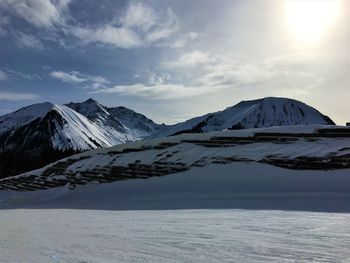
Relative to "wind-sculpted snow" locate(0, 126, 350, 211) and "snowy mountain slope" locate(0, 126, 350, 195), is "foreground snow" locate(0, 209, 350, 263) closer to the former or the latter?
"wind-sculpted snow" locate(0, 126, 350, 211)

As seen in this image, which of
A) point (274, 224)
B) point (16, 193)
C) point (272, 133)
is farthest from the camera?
point (16, 193)

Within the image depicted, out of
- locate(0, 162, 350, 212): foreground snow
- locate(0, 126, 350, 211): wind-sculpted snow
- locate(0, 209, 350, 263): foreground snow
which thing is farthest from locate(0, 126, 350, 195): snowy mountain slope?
locate(0, 209, 350, 263): foreground snow

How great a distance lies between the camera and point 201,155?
3497cm

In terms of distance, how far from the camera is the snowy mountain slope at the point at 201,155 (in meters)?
29.6

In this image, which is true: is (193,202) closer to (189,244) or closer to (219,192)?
(219,192)

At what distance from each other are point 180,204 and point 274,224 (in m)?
13.2

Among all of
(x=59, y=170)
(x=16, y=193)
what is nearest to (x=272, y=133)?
(x=59, y=170)

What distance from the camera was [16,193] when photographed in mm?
40406

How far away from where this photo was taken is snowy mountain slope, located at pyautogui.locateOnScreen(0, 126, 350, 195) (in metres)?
29.6

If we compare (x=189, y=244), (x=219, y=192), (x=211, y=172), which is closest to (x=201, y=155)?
(x=211, y=172)

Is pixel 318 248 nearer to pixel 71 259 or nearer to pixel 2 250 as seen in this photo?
pixel 71 259

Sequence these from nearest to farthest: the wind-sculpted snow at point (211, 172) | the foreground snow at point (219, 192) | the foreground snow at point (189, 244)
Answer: the foreground snow at point (189, 244)
the foreground snow at point (219, 192)
the wind-sculpted snow at point (211, 172)

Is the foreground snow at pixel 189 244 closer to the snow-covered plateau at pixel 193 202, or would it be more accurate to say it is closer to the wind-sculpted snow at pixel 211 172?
the snow-covered plateau at pixel 193 202

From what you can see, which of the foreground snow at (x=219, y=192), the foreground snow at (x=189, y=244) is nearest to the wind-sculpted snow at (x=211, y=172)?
the foreground snow at (x=219, y=192)
